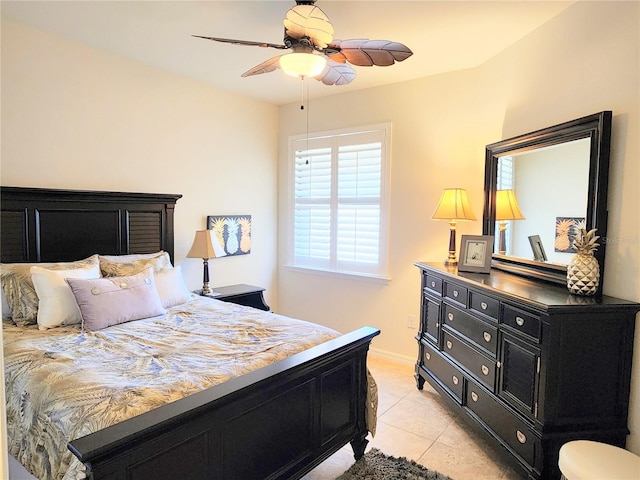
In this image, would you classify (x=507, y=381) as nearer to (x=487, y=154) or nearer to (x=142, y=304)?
(x=487, y=154)

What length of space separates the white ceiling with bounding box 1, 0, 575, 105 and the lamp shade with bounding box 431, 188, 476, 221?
1.08 metres

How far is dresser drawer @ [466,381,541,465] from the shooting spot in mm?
2117

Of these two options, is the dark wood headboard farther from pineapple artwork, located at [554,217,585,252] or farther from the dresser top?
pineapple artwork, located at [554,217,585,252]

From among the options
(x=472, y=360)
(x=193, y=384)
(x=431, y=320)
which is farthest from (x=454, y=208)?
(x=193, y=384)

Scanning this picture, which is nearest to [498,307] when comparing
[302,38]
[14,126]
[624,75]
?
[624,75]

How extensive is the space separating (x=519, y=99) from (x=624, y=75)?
876 millimetres

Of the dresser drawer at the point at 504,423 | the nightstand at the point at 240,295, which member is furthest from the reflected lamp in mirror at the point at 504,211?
the nightstand at the point at 240,295

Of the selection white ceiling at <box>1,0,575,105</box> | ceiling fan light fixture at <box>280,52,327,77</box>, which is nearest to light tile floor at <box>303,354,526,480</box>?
ceiling fan light fixture at <box>280,52,327,77</box>

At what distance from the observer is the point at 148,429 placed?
1352 mm

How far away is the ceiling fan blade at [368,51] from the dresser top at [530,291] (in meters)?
1.40

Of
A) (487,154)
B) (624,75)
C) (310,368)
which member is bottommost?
(310,368)

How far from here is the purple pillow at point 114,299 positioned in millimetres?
2424

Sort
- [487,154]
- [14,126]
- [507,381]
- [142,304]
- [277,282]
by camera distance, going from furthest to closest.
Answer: [277,282], [487,154], [14,126], [142,304], [507,381]

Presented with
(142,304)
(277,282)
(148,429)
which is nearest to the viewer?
(148,429)
